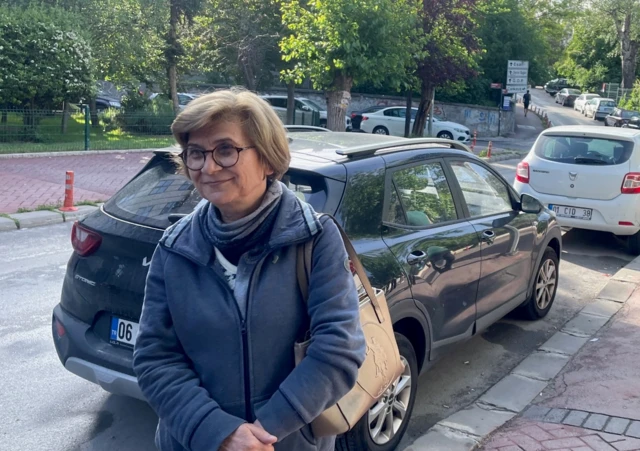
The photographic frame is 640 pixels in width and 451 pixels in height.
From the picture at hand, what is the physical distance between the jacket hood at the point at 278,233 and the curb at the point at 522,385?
89.1 inches

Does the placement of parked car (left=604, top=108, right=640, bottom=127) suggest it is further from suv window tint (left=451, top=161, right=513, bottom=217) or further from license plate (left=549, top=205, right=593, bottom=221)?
suv window tint (left=451, top=161, right=513, bottom=217)

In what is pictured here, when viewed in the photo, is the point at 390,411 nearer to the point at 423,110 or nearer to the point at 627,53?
the point at 423,110

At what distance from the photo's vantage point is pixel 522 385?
490 centimetres

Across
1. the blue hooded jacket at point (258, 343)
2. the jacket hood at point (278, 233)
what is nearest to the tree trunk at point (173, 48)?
the jacket hood at point (278, 233)

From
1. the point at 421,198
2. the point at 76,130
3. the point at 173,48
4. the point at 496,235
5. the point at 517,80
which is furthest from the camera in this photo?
the point at 517,80

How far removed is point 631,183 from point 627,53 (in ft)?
170

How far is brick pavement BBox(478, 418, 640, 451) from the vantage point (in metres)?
3.88

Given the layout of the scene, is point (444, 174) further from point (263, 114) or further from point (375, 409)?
point (263, 114)

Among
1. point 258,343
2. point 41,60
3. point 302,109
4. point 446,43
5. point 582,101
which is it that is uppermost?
point 446,43

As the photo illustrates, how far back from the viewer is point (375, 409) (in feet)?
12.0

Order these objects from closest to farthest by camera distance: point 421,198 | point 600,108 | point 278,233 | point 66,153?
1. point 278,233
2. point 421,198
3. point 66,153
4. point 600,108

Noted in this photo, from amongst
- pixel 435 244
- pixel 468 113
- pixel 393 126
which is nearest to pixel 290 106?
pixel 393 126

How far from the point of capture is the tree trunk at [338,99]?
1884 centimetres

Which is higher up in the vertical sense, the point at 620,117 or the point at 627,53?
the point at 627,53
